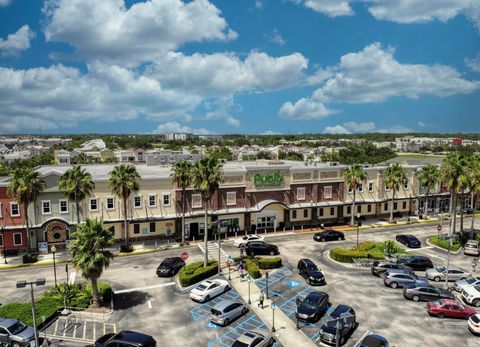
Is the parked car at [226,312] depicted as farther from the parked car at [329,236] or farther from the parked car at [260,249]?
the parked car at [329,236]

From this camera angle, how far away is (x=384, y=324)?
30469 mm

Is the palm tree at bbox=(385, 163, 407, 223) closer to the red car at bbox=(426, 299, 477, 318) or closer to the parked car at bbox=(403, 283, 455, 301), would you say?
the parked car at bbox=(403, 283, 455, 301)

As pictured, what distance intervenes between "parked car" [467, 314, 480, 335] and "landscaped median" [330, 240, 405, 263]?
52.7 feet

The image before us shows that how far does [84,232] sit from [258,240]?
25601 millimetres

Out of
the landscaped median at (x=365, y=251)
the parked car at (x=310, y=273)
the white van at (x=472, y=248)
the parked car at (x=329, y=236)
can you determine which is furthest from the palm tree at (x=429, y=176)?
the parked car at (x=310, y=273)

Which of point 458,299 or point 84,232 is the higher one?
point 84,232

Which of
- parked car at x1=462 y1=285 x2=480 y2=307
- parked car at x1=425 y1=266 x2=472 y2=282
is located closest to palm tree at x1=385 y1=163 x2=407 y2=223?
parked car at x1=425 y1=266 x2=472 y2=282

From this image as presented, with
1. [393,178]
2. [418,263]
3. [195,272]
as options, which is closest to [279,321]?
[195,272]

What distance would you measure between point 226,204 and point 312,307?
28114 millimetres

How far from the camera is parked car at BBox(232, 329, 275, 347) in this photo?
82.1 ft

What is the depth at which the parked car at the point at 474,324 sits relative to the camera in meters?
28.7

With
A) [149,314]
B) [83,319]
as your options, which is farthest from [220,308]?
[83,319]

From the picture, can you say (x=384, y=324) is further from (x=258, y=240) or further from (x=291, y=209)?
(x=291, y=209)

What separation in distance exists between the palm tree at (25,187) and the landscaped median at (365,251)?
37.7 meters
